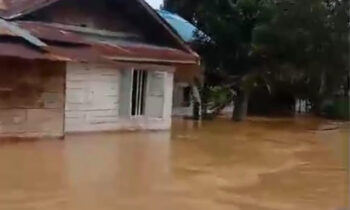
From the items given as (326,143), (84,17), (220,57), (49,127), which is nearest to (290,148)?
(326,143)

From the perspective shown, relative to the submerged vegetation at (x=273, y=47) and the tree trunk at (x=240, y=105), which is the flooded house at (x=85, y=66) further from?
the tree trunk at (x=240, y=105)

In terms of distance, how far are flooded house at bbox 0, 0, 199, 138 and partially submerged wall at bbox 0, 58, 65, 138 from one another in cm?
2

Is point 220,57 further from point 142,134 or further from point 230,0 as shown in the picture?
point 142,134

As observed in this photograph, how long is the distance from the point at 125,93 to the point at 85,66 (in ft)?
4.67

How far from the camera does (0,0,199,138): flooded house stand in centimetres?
1349

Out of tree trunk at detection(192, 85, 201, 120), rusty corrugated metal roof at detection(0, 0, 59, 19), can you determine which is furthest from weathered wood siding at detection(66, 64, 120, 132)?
tree trunk at detection(192, 85, 201, 120)

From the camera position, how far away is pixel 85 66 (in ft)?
52.5

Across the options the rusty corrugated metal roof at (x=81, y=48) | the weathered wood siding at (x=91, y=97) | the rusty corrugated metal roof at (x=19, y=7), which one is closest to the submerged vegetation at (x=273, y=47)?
the rusty corrugated metal roof at (x=81, y=48)

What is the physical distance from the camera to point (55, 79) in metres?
14.1

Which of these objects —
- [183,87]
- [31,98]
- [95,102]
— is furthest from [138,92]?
[183,87]

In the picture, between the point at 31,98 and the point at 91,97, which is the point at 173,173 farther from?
the point at 91,97

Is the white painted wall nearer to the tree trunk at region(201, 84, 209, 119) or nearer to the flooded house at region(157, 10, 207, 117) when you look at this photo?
the tree trunk at region(201, 84, 209, 119)

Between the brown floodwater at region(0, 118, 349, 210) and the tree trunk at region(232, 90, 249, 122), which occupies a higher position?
the tree trunk at region(232, 90, 249, 122)

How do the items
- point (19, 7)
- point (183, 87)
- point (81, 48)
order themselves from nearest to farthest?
point (81, 48), point (19, 7), point (183, 87)
